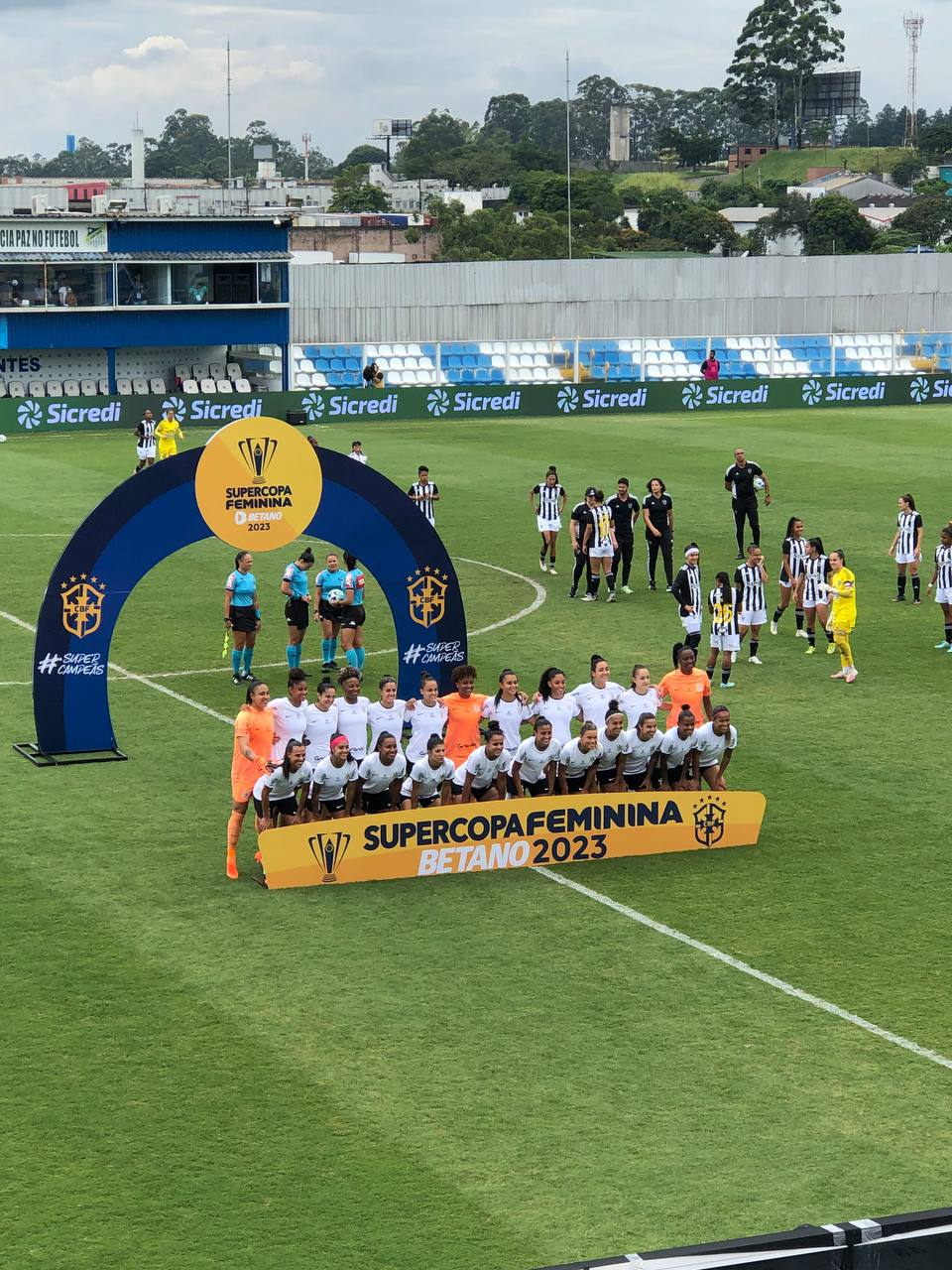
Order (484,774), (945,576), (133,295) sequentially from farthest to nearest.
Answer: (133,295) → (945,576) → (484,774)

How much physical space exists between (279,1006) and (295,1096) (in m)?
1.55

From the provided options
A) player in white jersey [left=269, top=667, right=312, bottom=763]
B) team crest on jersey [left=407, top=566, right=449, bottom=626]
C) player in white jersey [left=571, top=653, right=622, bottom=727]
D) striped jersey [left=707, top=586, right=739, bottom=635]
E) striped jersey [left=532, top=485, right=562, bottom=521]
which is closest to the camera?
player in white jersey [left=269, top=667, right=312, bottom=763]

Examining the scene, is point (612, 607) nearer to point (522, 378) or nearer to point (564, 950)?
point (564, 950)

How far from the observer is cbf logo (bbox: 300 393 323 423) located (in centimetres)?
5450

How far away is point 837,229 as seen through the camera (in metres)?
111

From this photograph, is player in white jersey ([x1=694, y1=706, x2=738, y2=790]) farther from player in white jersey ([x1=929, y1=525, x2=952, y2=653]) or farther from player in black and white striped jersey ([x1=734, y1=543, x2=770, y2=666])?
player in white jersey ([x1=929, y1=525, x2=952, y2=653])

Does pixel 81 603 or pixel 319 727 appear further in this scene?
pixel 81 603

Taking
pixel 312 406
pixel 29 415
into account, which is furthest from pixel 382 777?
pixel 312 406

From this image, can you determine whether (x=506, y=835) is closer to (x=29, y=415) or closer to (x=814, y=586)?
(x=814, y=586)

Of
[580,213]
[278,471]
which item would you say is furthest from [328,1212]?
[580,213]

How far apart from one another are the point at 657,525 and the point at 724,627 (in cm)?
608

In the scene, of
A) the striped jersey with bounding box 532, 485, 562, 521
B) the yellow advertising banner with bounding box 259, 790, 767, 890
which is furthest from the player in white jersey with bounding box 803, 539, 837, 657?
the yellow advertising banner with bounding box 259, 790, 767, 890

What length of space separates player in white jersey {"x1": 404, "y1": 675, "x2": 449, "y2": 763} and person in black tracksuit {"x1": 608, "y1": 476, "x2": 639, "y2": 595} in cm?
1141

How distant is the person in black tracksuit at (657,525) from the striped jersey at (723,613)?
5.21 meters
